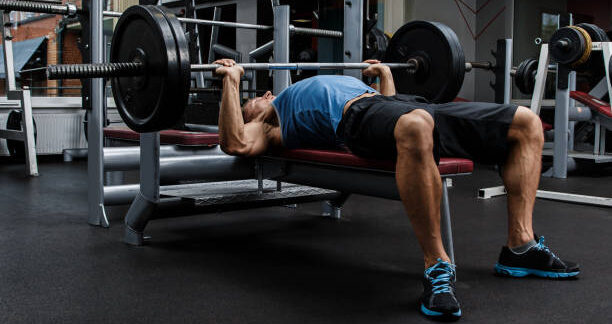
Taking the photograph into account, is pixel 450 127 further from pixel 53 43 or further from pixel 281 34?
pixel 53 43

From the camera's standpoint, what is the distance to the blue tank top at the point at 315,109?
203 cm

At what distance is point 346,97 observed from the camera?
2.02 metres

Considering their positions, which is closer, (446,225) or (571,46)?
(446,225)

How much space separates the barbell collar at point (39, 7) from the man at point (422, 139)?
2.86 feet

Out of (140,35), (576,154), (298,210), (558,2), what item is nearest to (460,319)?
(140,35)

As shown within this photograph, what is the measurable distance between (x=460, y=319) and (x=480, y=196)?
7.08 feet

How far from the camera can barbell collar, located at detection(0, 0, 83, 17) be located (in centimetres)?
238

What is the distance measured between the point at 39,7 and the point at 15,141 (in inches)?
130

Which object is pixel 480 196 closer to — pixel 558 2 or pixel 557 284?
pixel 557 284

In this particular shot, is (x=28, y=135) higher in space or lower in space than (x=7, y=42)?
lower

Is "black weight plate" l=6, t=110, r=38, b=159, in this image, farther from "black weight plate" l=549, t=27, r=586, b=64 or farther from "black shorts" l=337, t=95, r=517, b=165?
"black weight plate" l=549, t=27, r=586, b=64

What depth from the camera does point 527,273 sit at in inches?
75.0

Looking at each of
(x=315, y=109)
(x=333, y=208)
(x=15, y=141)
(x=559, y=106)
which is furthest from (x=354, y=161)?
(x=15, y=141)

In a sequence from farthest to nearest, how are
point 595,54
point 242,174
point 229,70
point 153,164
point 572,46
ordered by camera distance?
point 595,54 < point 572,46 < point 242,174 < point 153,164 < point 229,70
